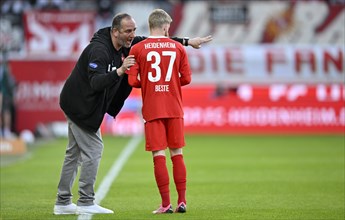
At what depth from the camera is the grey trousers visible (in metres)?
9.16

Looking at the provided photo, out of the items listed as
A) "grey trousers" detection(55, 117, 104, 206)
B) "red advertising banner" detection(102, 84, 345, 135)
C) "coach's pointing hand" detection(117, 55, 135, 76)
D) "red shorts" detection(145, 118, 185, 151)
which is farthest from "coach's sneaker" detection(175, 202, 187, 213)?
"red advertising banner" detection(102, 84, 345, 135)

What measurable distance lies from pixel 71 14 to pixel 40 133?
5182 mm

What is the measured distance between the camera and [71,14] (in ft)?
90.2

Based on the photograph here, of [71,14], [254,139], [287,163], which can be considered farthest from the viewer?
[71,14]

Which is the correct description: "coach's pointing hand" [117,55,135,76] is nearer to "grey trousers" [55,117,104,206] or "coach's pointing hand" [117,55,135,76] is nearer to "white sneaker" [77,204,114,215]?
"grey trousers" [55,117,104,206]

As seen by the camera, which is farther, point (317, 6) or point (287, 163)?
point (317, 6)

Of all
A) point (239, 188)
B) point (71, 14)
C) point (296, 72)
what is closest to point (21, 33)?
point (71, 14)

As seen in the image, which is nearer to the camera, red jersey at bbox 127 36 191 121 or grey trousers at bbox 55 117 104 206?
red jersey at bbox 127 36 191 121

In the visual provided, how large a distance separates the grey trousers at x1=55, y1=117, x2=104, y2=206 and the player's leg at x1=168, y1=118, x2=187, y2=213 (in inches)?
30.5

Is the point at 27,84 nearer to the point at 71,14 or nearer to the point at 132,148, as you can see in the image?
the point at 71,14

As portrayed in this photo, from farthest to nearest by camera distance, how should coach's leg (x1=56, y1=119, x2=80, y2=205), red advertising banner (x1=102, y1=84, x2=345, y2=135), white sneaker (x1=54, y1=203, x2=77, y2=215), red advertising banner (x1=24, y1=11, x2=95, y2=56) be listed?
red advertising banner (x1=24, y1=11, x2=95, y2=56) → red advertising banner (x1=102, y1=84, x2=345, y2=135) → coach's leg (x1=56, y1=119, x2=80, y2=205) → white sneaker (x1=54, y1=203, x2=77, y2=215)

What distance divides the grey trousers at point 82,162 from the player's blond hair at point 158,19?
1.34 meters

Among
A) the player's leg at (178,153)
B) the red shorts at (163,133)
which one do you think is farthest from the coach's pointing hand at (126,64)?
the player's leg at (178,153)

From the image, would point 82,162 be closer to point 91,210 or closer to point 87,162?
point 87,162
